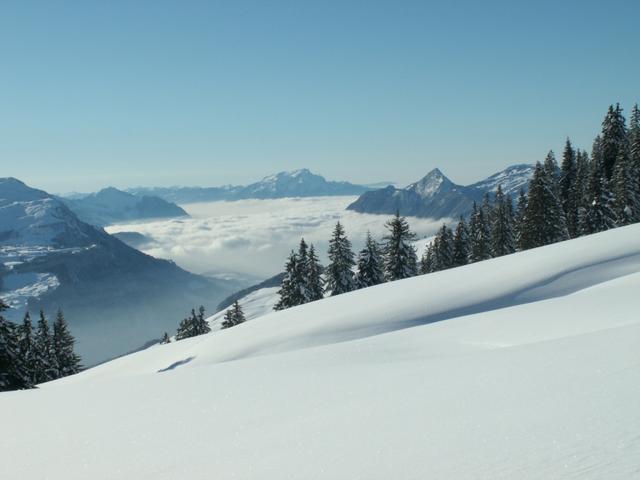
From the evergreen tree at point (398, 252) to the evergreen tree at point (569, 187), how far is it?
22.2 m

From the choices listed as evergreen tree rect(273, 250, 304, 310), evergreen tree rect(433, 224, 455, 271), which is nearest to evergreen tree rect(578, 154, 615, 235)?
evergreen tree rect(433, 224, 455, 271)

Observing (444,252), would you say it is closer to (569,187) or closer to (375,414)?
(569,187)

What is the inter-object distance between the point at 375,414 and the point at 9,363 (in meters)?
19.1

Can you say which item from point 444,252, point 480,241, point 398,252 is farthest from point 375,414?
point 444,252

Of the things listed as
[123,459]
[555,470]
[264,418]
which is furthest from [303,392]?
[555,470]

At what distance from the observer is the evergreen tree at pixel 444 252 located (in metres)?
54.6

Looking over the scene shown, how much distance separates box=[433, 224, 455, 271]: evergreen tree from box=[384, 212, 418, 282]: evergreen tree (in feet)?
42.8

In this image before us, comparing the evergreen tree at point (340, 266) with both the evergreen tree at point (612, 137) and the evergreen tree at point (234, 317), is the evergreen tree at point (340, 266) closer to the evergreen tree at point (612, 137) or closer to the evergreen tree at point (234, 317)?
the evergreen tree at point (234, 317)

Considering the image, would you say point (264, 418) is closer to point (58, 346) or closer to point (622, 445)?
point (622, 445)

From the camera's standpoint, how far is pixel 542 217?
137 feet

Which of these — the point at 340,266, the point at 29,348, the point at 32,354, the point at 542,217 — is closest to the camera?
the point at 29,348

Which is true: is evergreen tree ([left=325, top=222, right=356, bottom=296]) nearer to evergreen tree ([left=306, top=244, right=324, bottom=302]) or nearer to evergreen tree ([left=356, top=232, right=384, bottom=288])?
evergreen tree ([left=356, top=232, right=384, bottom=288])

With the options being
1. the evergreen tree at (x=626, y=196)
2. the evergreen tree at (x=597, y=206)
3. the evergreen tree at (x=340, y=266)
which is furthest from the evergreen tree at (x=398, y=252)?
the evergreen tree at (x=626, y=196)

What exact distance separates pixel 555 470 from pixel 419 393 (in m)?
2.54
